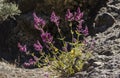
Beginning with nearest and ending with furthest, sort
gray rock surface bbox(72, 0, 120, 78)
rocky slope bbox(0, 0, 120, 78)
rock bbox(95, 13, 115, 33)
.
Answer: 1. gray rock surface bbox(72, 0, 120, 78)
2. rocky slope bbox(0, 0, 120, 78)
3. rock bbox(95, 13, 115, 33)

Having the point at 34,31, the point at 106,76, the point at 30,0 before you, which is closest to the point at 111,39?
the point at 106,76

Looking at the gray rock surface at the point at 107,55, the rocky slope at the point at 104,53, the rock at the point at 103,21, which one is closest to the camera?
the gray rock surface at the point at 107,55

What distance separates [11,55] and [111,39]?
129 inches

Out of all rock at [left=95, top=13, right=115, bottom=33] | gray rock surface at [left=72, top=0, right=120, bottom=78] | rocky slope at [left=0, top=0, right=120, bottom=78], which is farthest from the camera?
rock at [left=95, top=13, right=115, bottom=33]

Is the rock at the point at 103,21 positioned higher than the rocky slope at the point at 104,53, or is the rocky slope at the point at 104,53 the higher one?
the rock at the point at 103,21

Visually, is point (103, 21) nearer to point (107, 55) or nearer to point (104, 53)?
point (104, 53)

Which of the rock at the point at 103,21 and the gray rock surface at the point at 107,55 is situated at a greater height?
the rock at the point at 103,21

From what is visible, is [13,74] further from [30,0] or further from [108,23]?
[30,0]

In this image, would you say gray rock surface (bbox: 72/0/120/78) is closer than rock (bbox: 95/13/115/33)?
Yes

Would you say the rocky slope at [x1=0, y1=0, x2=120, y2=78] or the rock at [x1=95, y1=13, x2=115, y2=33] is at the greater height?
the rock at [x1=95, y1=13, x2=115, y2=33]

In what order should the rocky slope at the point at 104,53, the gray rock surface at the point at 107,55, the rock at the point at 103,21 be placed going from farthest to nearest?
the rock at the point at 103,21 → the rocky slope at the point at 104,53 → the gray rock surface at the point at 107,55

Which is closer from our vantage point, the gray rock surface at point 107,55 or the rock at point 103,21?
the gray rock surface at point 107,55

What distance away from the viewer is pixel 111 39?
6164 millimetres

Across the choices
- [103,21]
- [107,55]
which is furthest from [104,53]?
[103,21]
